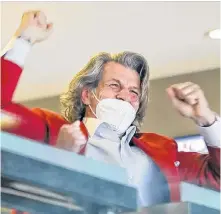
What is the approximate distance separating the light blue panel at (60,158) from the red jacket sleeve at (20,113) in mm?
31

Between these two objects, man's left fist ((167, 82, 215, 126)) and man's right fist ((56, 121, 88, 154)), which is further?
man's left fist ((167, 82, 215, 126))

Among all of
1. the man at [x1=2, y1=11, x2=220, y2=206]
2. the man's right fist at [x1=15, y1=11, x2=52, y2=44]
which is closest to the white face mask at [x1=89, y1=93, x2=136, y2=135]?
the man at [x1=2, y1=11, x2=220, y2=206]

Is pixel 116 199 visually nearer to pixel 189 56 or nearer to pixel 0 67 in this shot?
pixel 0 67

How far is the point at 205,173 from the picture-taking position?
2.16 feet

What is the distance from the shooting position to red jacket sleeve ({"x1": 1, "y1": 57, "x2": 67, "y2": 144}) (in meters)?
0.52

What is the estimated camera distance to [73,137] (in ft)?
1.87

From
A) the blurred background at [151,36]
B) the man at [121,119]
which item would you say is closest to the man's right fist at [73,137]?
the man at [121,119]

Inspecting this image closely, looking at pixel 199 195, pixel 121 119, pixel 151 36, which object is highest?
pixel 151 36

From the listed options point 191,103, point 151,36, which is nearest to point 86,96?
point 191,103

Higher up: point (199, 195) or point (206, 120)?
point (206, 120)

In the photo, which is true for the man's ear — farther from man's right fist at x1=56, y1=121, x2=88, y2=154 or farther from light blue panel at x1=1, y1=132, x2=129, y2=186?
light blue panel at x1=1, y1=132, x2=129, y2=186

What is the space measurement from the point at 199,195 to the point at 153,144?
0.15 m

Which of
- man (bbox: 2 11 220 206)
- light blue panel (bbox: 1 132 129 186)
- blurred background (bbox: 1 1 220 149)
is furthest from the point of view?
blurred background (bbox: 1 1 220 149)

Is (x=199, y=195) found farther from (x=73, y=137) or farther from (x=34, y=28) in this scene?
(x=34, y=28)
